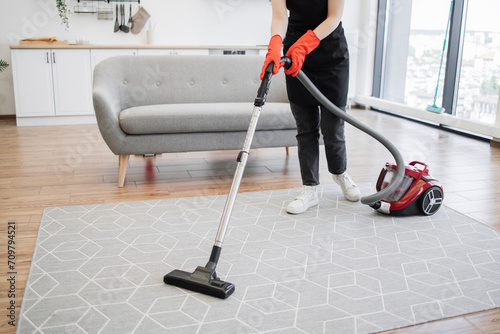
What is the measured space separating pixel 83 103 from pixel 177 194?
2697 mm

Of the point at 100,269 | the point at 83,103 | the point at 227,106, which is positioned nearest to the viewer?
the point at 100,269

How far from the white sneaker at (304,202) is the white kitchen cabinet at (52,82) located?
10.6 feet

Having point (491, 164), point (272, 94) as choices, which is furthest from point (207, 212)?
point (491, 164)

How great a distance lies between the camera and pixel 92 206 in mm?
2391

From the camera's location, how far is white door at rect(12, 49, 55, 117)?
463 centimetres

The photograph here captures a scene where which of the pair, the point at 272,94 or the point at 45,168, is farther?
the point at 272,94

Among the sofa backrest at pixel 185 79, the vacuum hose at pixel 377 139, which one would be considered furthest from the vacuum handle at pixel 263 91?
the sofa backrest at pixel 185 79

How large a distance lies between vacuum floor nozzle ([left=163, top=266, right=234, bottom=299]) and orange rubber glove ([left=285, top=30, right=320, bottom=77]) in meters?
0.89

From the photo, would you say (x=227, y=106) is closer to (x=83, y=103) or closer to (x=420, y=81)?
(x=83, y=103)

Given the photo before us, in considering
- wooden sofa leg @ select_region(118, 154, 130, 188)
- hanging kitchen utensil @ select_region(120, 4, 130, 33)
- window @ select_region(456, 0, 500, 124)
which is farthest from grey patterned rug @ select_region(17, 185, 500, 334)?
hanging kitchen utensil @ select_region(120, 4, 130, 33)

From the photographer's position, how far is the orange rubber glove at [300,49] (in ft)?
6.38

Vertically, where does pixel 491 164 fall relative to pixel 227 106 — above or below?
below

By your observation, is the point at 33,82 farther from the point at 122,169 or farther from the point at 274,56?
the point at 274,56

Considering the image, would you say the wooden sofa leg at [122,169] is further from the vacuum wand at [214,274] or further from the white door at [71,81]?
the white door at [71,81]
